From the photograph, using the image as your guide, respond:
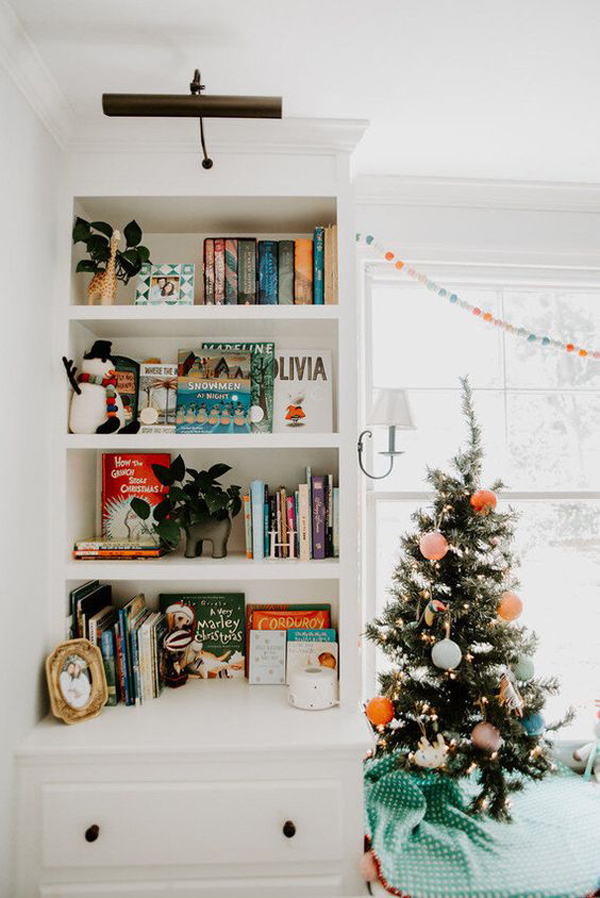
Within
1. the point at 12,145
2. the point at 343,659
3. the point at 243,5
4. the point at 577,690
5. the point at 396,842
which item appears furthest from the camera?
the point at 577,690

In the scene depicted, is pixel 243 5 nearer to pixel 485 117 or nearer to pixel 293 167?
pixel 293 167

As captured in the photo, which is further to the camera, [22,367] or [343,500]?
[343,500]

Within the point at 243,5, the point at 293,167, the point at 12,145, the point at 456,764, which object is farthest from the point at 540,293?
the point at 12,145

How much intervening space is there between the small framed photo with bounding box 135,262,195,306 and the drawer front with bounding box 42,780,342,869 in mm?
1397

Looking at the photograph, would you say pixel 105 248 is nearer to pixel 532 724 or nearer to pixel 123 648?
pixel 123 648

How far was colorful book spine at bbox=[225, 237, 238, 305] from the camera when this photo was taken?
1979 millimetres

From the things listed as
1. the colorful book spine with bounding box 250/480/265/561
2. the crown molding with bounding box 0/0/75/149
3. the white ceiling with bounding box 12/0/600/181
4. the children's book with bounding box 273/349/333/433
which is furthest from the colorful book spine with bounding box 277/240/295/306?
the crown molding with bounding box 0/0/75/149

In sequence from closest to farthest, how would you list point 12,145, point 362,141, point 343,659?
point 12,145 < point 343,659 < point 362,141

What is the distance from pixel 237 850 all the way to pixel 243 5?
2.08 m

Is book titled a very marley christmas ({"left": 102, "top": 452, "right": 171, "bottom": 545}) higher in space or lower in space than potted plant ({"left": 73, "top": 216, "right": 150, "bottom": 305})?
lower

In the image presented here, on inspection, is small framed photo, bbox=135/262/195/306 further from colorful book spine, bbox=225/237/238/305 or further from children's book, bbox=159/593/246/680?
children's book, bbox=159/593/246/680

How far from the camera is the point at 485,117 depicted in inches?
73.7

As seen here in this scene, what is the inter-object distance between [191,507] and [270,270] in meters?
0.80

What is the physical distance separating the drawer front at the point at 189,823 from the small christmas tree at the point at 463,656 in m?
0.32
